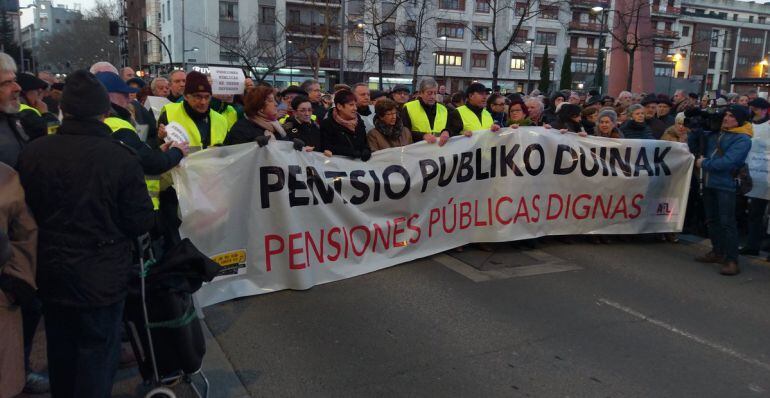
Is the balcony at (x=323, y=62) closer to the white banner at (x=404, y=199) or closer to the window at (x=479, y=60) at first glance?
the window at (x=479, y=60)

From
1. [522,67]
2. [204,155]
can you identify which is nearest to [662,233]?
[204,155]

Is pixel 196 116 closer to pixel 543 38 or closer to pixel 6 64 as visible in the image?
pixel 6 64

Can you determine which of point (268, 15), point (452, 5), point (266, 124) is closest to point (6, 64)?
point (266, 124)

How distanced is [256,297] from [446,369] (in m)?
2.06

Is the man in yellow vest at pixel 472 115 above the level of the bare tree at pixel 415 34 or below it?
below

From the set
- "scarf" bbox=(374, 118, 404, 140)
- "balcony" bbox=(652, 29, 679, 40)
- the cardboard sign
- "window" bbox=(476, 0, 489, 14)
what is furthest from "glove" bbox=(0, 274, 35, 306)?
"balcony" bbox=(652, 29, 679, 40)

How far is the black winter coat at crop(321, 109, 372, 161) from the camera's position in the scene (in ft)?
19.7

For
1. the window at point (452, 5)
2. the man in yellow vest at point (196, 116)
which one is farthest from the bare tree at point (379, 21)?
the man in yellow vest at point (196, 116)

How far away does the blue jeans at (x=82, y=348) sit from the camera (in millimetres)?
2891

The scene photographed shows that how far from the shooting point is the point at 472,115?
7293 millimetres

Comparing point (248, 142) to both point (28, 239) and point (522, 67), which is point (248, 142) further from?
point (522, 67)

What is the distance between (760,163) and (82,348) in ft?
24.4

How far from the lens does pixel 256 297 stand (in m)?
5.36

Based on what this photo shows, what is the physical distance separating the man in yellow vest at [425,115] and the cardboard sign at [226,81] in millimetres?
2109
